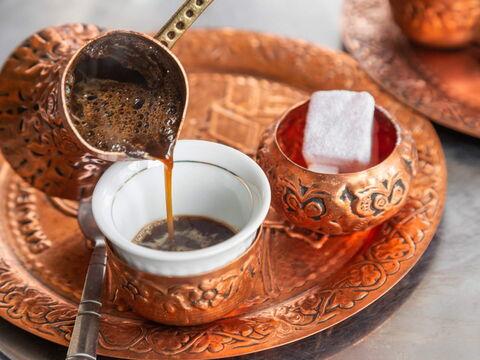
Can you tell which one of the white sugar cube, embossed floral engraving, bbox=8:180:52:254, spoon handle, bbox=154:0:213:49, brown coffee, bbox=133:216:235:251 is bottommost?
embossed floral engraving, bbox=8:180:52:254

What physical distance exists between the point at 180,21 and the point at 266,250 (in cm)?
36

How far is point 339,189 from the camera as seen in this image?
100cm

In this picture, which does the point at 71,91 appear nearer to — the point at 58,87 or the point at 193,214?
the point at 58,87

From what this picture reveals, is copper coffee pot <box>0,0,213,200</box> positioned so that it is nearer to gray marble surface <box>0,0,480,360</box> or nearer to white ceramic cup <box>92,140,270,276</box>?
white ceramic cup <box>92,140,270,276</box>

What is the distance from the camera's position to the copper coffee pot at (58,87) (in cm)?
97

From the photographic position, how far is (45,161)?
107cm

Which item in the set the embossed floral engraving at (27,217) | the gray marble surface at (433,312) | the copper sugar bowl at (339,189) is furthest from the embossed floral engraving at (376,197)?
the embossed floral engraving at (27,217)

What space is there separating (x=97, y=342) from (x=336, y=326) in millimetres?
314

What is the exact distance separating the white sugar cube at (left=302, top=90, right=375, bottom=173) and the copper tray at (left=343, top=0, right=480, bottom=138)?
10.7 inches

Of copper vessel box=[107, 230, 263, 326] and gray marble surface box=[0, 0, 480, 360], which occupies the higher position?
copper vessel box=[107, 230, 263, 326]

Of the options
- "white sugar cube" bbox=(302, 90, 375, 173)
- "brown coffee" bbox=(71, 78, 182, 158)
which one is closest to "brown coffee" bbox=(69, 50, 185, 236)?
"brown coffee" bbox=(71, 78, 182, 158)

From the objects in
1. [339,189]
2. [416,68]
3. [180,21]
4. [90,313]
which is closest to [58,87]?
[180,21]

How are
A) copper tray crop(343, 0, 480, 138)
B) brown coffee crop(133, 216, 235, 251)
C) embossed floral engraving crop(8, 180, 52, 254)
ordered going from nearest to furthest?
brown coffee crop(133, 216, 235, 251) < embossed floral engraving crop(8, 180, 52, 254) < copper tray crop(343, 0, 480, 138)

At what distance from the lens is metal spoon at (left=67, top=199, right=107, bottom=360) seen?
2.88 feet
